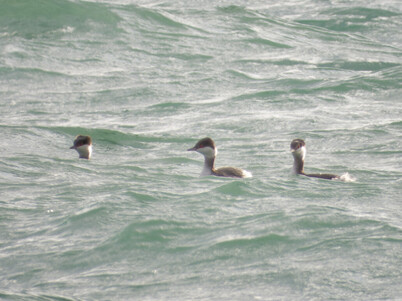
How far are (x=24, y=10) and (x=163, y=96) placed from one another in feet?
22.5

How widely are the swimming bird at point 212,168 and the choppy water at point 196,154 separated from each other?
260mm

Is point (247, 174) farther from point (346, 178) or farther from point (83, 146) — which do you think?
point (83, 146)

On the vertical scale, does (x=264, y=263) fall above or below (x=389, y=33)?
below

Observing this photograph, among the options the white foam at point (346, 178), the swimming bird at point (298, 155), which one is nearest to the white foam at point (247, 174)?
the swimming bird at point (298, 155)

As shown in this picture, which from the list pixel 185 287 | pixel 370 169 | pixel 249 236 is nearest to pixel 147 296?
pixel 185 287

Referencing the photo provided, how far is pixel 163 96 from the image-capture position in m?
18.1

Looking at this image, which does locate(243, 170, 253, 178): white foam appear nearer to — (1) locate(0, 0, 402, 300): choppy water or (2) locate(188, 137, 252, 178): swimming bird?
(2) locate(188, 137, 252, 178): swimming bird

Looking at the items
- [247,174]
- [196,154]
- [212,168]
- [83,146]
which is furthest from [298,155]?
[83,146]

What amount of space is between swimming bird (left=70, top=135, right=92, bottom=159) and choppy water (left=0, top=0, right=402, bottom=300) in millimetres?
153

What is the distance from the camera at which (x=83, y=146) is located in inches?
541

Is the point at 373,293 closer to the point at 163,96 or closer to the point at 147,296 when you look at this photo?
the point at 147,296

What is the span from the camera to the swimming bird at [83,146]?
13736 mm

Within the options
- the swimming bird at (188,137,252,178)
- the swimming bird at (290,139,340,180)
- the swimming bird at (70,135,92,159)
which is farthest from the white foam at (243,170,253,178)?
the swimming bird at (70,135,92,159)

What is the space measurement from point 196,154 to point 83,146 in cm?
183
